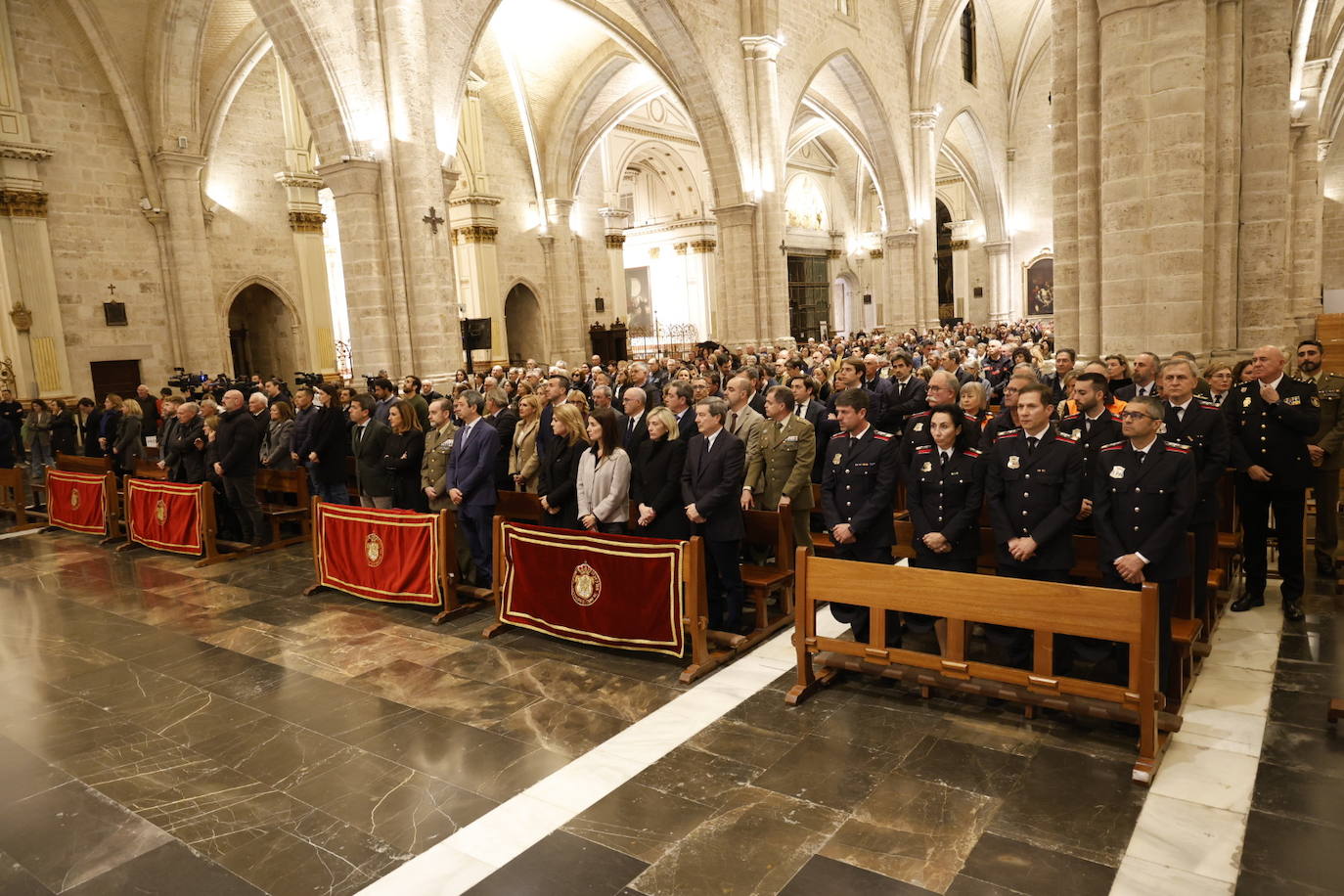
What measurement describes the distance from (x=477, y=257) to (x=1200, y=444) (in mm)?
20154

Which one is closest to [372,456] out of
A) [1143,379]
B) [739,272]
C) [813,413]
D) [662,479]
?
[662,479]

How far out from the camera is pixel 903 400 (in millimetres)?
8578

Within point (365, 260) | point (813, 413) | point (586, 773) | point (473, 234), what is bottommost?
point (586, 773)

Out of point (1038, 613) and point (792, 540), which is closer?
point (1038, 613)

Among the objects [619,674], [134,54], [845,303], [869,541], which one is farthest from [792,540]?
[845,303]

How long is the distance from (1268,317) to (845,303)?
105 feet

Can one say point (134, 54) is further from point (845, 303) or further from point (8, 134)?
point (845, 303)

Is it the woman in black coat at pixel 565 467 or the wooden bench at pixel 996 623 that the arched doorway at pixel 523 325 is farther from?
the wooden bench at pixel 996 623

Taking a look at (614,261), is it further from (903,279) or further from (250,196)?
(250,196)

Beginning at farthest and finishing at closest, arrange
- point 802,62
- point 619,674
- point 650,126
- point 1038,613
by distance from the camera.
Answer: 1. point 650,126
2. point 802,62
3. point 619,674
4. point 1038,613

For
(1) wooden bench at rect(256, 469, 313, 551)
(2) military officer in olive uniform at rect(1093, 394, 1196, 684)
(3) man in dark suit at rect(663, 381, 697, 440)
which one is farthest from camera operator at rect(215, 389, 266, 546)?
(2) military officer in olive uniform at rect(1093, 394, 1196, 684)

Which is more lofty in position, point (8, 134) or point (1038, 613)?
point (8, 134)

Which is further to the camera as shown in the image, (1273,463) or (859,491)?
(1273,463)

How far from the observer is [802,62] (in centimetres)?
2180
